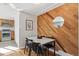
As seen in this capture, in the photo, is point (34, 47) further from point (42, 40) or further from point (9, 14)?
point (9, 14)

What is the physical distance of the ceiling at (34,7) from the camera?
5.28 ft

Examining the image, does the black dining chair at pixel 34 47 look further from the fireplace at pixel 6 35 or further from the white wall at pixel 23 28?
the fireplace at pixel 6 35

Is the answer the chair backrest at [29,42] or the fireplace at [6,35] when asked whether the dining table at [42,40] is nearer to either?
the chair backrest at [29,42]

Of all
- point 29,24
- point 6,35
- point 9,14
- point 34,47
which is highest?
point 9,14

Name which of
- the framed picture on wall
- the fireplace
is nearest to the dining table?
the framed picture on wall

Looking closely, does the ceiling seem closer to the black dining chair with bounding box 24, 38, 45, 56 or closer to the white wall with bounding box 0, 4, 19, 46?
the white wall with bounding box 0, 4, 19, 46

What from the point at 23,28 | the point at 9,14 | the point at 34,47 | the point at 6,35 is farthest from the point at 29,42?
the point at 9,14

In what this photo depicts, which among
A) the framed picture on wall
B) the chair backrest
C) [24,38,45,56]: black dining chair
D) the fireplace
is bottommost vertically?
[24,38,45,56]: black dining chair

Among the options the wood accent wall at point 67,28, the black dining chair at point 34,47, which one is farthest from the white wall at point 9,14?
the wood accent wall at point 67,28

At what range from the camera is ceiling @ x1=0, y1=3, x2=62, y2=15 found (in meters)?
1.61

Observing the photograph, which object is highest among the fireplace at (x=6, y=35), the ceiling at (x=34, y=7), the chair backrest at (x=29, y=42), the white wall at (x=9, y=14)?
the ceiling at (x=34, y=7)

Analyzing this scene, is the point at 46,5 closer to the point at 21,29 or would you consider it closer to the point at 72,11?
the point at 72,11

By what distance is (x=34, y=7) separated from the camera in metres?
1.64

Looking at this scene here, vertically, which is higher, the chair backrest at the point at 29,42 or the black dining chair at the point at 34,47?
the chair backrest at the point at 29,42
